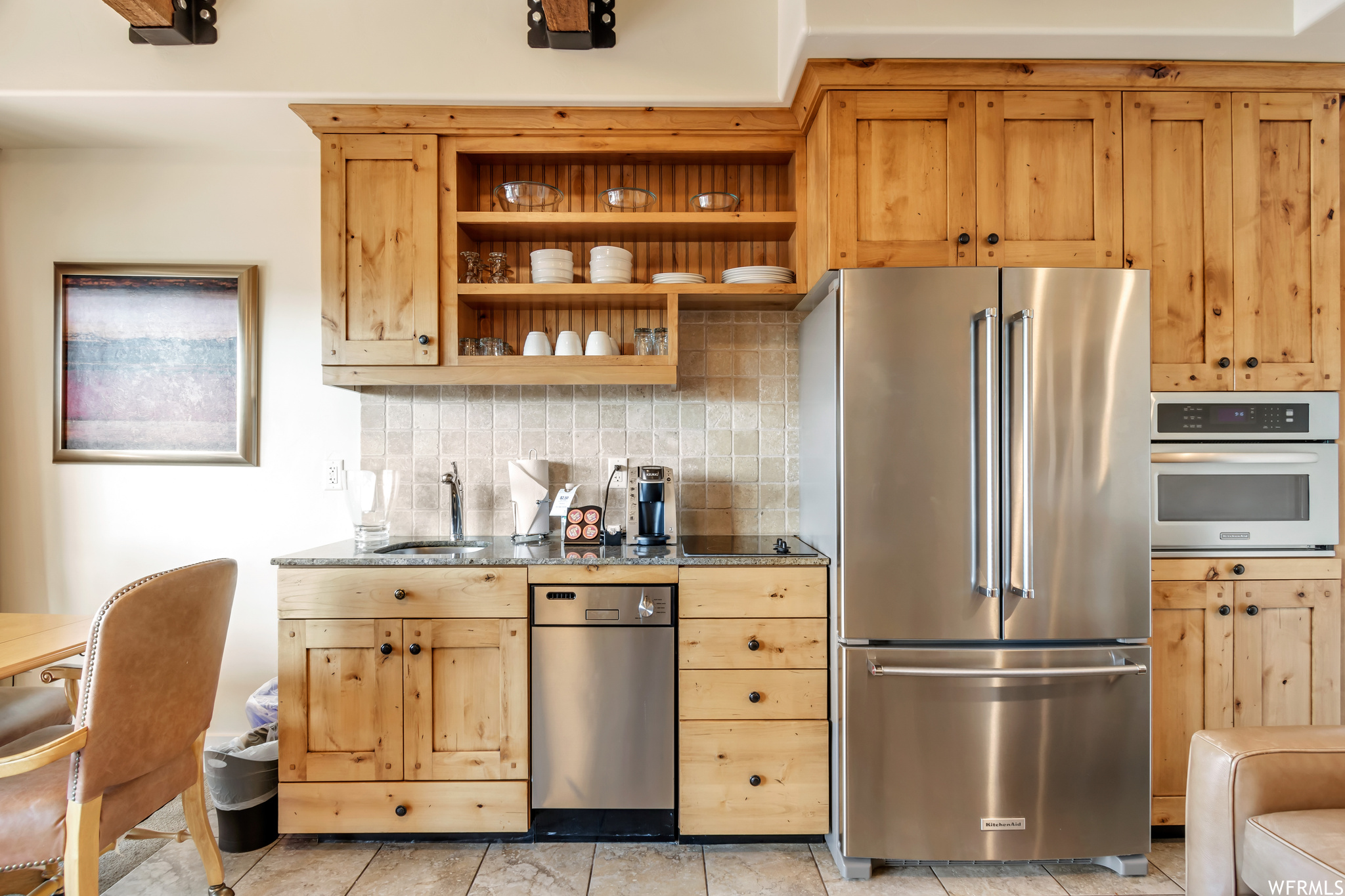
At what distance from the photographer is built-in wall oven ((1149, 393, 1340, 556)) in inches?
79.3

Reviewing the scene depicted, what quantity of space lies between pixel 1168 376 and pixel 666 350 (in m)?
1.65

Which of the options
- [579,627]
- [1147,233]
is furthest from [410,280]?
[1147,233]

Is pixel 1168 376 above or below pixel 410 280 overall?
below

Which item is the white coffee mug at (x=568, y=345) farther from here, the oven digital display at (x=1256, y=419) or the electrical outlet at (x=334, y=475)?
the oven digital display at (x=1256, y=419)

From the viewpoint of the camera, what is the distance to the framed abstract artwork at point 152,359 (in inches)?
105

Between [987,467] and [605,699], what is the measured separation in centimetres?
135

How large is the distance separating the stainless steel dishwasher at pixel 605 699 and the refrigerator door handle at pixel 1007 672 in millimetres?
668

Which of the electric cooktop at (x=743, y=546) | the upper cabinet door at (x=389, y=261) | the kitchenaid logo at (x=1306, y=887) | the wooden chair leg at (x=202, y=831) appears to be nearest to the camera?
the kitchenaid logo at (x=1306, y=887)

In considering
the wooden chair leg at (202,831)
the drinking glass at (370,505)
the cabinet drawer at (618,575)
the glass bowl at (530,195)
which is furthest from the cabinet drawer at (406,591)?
the glass bowl at (530,195)

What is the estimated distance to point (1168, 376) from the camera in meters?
2.04

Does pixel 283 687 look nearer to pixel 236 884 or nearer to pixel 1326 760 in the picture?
pixel 236 884

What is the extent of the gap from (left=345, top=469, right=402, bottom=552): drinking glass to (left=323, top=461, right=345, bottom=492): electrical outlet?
0.83ft

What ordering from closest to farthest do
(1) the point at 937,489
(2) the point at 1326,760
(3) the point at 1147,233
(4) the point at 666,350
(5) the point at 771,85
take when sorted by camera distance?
(2) the point at 1326,760 < (1) the point at 937,489 < (3) the point at 1147,233 < (5) the point at 771,85 < (4) the point at 666,350

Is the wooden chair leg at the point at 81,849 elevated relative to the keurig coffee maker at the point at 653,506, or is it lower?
lower
